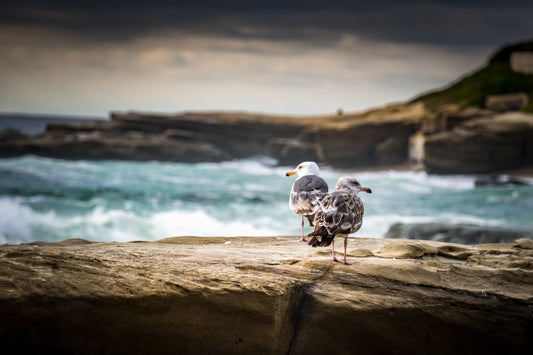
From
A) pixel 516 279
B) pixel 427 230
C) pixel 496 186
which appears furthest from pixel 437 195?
pixel 516 279

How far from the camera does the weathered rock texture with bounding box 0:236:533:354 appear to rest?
3.71 meters

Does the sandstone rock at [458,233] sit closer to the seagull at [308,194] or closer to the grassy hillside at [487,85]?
the seagull at [308,194]

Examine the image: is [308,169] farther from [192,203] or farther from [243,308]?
[192,203]

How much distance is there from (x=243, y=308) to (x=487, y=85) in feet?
191

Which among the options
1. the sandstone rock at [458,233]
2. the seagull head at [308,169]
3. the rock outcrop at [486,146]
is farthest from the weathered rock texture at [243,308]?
the rock outcrop at [486,146]

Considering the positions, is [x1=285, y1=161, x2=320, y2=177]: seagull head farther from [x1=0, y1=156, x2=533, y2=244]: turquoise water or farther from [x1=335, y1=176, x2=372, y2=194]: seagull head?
[x1=0, y1=156, x2=533, y2=244]: turquoise water

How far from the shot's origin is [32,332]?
3662 mm

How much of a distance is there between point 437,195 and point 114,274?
21922 millimetres

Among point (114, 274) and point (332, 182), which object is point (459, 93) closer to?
point (332, 182)

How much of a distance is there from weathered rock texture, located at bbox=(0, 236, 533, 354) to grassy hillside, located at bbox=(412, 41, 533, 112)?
1840 inches

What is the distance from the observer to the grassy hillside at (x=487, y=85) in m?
51.2

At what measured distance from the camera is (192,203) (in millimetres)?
19469

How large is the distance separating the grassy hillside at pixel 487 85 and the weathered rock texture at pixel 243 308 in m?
46.7

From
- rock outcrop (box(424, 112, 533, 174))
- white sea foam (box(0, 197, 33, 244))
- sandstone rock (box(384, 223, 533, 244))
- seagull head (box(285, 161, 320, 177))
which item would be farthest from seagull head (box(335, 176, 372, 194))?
rock outcrop (box(424, 112, 533, 174))
